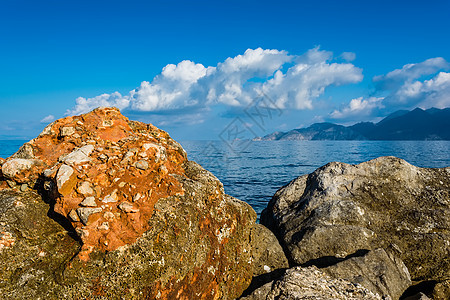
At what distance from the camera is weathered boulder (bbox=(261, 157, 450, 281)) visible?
23.7 feet

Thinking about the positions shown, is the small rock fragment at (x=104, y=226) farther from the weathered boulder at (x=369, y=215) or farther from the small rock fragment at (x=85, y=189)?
the weathered boulder at (x=369, y=215)

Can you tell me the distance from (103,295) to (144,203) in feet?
5.31

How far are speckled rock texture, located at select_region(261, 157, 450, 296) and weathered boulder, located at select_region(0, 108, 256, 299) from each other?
7.33 feet

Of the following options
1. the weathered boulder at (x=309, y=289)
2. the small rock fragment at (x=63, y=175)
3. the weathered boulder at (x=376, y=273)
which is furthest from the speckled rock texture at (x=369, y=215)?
the small rock fragment at (x=63, y=175)

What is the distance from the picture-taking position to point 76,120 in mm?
6398

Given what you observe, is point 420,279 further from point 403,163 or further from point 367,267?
point 403,163

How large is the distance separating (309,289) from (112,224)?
12.3 ft

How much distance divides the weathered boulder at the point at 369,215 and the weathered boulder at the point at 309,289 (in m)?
1.90

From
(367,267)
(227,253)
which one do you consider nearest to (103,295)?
(227,253)

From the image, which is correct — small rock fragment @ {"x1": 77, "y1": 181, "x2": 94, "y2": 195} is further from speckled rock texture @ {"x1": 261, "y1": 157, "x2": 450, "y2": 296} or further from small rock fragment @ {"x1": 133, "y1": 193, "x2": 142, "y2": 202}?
speckled rock texture @ {"x1": 261, "y1": 157, "x2": 450, "y2": 296}

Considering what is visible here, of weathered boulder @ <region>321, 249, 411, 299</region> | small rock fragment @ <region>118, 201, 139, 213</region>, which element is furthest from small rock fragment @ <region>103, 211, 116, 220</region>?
weathered boulder @ <region>321, 249, 411, 299</region>

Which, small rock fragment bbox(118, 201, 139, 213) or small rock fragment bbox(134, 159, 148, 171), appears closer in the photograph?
small rock fragment bbox(118, 201, 139, 213)

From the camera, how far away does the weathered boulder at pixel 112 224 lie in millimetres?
4441

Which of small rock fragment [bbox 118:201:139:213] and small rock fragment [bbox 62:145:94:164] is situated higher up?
small rock fragment [bbox 62:145:94:164]
